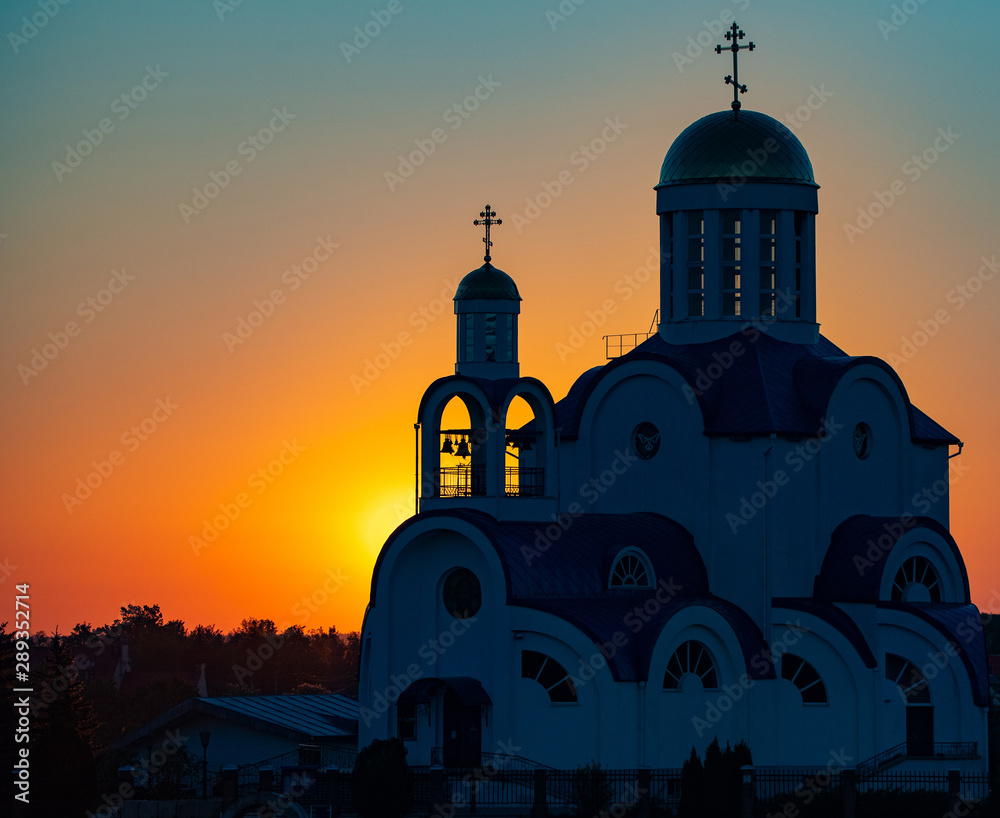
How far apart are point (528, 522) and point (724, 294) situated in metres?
7.11

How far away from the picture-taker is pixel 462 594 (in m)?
40.4

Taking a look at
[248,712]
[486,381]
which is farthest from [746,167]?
[248,712]

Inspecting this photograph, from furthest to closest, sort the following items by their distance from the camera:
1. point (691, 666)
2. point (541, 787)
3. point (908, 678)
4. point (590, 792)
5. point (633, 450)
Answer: point (633, 450) → point (908, 678) → point (691, 666) → point (590, 792) → point (541, 787)

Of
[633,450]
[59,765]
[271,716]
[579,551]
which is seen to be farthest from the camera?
[271,716]

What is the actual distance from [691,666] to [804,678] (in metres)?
2.54

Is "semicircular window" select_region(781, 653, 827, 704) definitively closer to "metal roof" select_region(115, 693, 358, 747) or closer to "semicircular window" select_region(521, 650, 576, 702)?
"semicircular window" select_region(521, 650, 576, 702)

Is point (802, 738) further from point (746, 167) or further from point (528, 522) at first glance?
point (746, 167)

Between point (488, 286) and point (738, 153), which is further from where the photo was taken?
point (738, 153)

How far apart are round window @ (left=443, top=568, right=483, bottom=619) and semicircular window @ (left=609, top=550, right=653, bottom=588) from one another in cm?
245

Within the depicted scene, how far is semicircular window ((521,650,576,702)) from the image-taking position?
39031 mm

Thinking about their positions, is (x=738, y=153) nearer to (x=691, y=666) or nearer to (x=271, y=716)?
(x=691, y=666)

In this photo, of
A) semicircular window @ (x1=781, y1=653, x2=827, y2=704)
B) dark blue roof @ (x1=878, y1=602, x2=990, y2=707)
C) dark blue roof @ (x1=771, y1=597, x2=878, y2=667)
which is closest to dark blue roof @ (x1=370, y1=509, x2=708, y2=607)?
dark blue roof @ (x1=771, y1=597, x2=878, y2=667)

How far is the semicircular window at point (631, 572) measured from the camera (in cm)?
4059

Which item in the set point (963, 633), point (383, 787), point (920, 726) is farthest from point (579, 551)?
point (963, 633)
